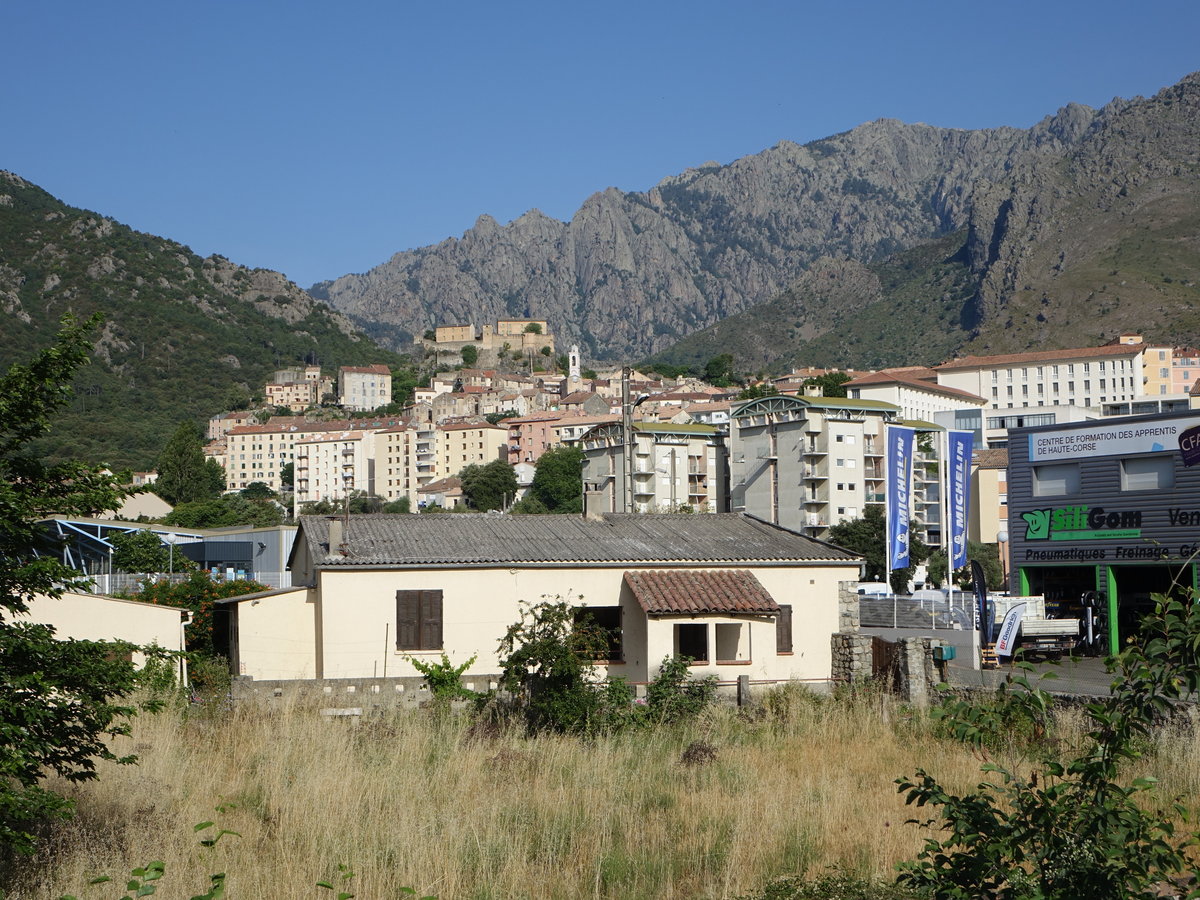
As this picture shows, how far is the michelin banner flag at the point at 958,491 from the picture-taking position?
36219mm

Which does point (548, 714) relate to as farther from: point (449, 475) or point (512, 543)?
point (449, 475)

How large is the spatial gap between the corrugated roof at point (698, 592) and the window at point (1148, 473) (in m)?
13.2

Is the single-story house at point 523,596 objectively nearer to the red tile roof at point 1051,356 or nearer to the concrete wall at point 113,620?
the concrete wall at point 113,620

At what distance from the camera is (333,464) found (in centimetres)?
17325

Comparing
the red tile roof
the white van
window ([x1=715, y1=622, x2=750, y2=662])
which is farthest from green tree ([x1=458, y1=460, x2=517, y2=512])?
window ([x1=715, y1=622, x2=750, y2=662])

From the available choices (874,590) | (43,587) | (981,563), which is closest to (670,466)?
(981,563)

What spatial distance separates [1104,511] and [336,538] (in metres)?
20.2

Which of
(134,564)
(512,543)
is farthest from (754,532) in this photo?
(134,564)

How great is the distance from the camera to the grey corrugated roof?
847 inches

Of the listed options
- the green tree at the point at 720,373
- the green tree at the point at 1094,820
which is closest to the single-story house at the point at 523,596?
the green tree at the point at 1094,820

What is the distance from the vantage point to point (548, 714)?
16375 mm

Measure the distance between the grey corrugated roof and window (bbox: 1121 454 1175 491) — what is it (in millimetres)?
10964

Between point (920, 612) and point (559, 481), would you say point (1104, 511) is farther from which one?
point (559, 481)

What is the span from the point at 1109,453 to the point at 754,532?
11779 mm
